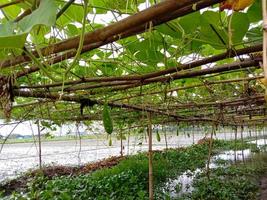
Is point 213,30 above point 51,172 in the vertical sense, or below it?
above

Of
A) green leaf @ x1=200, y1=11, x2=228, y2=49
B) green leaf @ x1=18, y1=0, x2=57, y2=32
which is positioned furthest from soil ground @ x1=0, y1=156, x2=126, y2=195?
green leaf @ x1=18, y1=0, x2=57, y2=32

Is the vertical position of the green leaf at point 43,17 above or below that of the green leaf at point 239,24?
below

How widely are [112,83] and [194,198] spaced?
4.21 m

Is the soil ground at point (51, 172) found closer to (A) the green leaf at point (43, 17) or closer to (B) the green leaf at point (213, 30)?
(B) the green leaf at point (213, 30)

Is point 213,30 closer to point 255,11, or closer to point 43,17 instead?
point 255,11

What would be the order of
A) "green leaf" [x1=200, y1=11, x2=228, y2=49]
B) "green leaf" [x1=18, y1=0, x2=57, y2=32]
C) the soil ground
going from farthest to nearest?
the soil ground < "green leaf" [x1=200, y1=11, x2=228, y2=49] < "green leaf" [x1=18, y1=0, x2=57, y2=32]

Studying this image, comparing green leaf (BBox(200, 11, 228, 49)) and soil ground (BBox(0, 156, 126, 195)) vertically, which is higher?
green leaf (BBox(200, 11, 228, 49))

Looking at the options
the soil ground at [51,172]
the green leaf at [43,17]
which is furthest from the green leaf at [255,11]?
the soil ground at [51,172]

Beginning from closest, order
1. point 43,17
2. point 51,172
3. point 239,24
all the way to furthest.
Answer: point 43,17 < point 239,24 < point 51,172

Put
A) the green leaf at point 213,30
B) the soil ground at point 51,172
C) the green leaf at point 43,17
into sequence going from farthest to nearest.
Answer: the soil ground at point 51,172
the green leaf at point 213,30
the green leaf at point 43,17

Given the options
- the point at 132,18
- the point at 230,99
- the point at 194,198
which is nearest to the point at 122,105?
the point at 230,99

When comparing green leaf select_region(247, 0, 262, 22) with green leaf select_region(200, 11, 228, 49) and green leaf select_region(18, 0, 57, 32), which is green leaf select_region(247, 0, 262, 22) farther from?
green leaf select_region(18, 0, 57, 32)

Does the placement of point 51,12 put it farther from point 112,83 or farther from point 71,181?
point 71,181

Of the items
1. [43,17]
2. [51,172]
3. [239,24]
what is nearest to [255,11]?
[239,24]
